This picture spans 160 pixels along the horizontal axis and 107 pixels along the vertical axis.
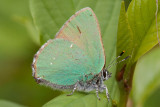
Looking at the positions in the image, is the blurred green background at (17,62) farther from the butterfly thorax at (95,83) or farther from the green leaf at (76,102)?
the green leaf at (76,102)

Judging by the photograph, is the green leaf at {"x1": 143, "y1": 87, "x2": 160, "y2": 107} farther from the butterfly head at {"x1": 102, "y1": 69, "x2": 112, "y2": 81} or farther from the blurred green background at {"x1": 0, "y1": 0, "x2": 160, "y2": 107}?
the butterfly head at {"x1": 102, "y1": 69, "x2": 112, "y2": 81}

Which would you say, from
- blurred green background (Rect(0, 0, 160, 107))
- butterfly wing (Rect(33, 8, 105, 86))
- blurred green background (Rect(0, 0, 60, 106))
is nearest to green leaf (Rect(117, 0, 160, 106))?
butterfly wing (Rect(33, 8, 105, 86))

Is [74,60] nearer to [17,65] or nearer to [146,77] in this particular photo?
[146,77]

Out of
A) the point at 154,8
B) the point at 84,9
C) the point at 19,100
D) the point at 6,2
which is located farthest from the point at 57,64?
the point at 6,2

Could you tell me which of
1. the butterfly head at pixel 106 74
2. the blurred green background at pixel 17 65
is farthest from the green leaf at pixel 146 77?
the blurred green background at pixel 17 65

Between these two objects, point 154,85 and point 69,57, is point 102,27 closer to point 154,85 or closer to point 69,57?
point 69,57

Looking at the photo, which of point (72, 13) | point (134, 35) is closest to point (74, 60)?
point (72, 13)
